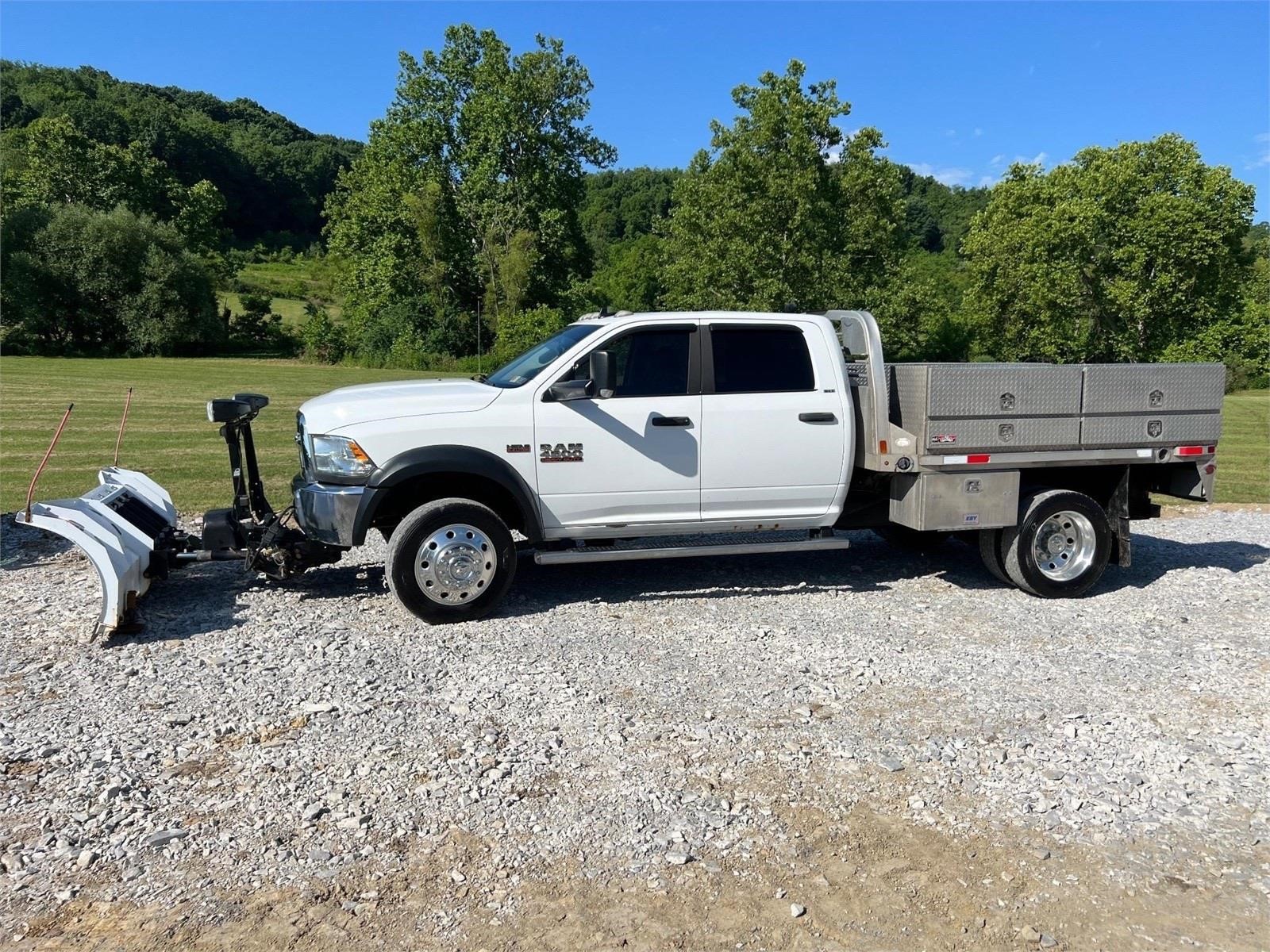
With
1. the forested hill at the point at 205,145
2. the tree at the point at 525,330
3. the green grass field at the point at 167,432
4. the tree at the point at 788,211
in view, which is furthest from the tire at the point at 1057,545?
the forested hill at the point at 205,145

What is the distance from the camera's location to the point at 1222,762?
15.1ft

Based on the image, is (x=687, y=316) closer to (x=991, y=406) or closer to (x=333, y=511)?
(x=991, y=406)

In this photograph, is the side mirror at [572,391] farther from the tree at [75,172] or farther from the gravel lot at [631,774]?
the tree at [75,172]

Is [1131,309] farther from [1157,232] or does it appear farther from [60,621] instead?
[60,621]

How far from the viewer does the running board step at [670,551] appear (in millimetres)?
6832

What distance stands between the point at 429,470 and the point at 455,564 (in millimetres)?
658

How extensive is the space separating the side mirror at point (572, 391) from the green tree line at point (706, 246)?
29.7 m

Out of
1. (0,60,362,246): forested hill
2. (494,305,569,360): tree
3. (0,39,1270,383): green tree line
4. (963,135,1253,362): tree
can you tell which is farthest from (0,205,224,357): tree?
(0,60,362,246): forested hill

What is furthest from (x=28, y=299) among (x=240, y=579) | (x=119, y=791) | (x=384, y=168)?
(x=119, y=791)

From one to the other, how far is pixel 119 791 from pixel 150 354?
54631 millimetres

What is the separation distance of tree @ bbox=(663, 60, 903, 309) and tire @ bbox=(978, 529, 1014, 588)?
89.8ft

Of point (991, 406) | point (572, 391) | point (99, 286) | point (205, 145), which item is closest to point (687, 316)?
point (572, 391)

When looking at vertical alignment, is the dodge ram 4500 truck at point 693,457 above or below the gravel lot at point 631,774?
above

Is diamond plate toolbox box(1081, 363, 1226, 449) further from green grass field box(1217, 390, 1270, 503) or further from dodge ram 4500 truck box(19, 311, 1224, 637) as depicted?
green grass field box(1217, 390, 1270, 503)
